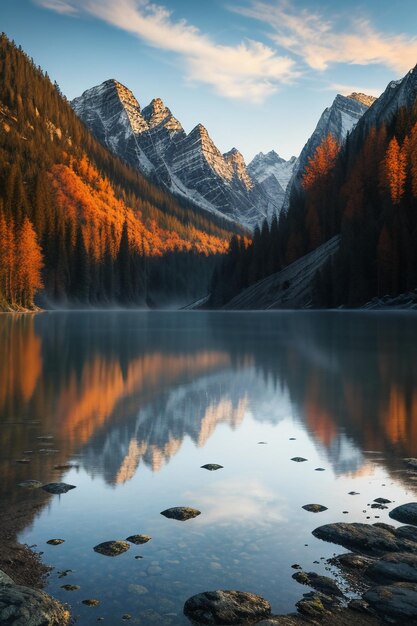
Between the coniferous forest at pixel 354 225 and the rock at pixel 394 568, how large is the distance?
240ft

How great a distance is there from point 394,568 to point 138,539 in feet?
8.03

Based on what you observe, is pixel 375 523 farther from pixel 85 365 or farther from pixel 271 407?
pixel 85 365

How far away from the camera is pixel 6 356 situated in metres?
21.9

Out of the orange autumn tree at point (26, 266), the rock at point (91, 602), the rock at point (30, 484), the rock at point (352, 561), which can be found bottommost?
the rock at point (352, 561)

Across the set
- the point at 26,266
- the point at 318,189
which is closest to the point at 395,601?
the point at 26,266

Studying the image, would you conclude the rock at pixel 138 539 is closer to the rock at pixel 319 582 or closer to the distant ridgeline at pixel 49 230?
the rock at pixel 319 582

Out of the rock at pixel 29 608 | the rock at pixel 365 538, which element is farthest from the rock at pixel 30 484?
the rock at pixel 365 538

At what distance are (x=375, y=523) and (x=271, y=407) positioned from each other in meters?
6.32

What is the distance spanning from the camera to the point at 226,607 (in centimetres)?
442

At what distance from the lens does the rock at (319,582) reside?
15.5 feet

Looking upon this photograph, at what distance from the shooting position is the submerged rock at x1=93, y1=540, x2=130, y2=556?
5320 mm

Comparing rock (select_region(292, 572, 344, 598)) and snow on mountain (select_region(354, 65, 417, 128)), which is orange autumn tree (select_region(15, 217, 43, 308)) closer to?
snow on mountain (select_region(354, 65, 417, 128))

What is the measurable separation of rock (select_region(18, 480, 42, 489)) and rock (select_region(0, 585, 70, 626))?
2802mm

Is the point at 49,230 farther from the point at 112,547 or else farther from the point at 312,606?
the point at 312,606
